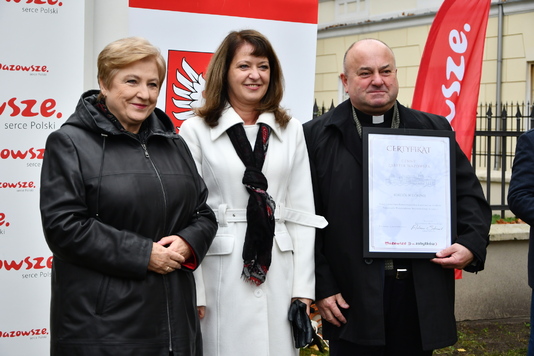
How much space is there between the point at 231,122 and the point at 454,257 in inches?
49.0

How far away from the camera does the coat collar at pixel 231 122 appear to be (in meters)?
3.38

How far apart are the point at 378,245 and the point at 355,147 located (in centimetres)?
51

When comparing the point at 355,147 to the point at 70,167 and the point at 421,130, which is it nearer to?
the point at 421,130

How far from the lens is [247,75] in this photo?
341 cm

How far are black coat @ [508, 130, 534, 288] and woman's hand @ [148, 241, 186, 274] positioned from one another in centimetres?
216

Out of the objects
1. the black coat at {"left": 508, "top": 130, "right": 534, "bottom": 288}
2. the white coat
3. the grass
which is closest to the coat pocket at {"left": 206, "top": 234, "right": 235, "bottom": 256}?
the white coat

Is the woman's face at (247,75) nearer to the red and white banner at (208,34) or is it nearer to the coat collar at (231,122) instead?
the coat collar at (231,122)

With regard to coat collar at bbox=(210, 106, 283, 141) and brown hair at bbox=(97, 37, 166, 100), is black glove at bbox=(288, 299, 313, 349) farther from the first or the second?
brown hair at bbox=(97, 37, 166, 100)

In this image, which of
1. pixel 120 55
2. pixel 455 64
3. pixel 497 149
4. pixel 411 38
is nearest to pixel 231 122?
pixel 120 55

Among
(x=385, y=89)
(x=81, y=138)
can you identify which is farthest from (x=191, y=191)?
(x=385, y=89)

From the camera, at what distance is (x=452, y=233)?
138 inches

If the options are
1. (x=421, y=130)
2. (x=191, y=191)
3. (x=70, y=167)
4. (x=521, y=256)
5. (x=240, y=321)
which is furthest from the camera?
(x=521, y=256)

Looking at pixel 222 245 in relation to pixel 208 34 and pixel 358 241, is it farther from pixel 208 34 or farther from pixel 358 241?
pixel 208 34

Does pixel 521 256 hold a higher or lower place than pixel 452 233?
lower
